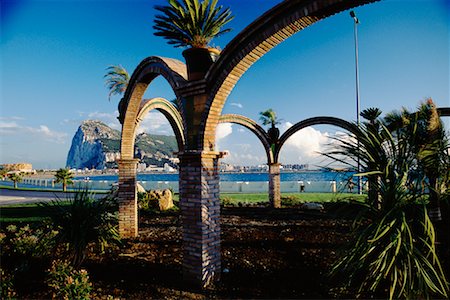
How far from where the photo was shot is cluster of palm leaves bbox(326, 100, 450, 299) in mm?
3350

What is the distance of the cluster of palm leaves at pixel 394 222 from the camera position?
3350 mm

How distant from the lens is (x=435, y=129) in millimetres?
6449

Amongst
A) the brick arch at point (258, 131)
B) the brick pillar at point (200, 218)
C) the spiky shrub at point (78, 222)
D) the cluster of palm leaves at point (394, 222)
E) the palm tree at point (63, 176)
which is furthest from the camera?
the palm tree at point (63, 176)

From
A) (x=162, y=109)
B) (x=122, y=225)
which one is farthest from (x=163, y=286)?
(x=162, y=109)

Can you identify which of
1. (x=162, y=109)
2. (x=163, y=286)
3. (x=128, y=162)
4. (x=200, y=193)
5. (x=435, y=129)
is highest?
(x=162, y=109)

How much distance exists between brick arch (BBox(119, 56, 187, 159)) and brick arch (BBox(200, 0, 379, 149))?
3.47 ft

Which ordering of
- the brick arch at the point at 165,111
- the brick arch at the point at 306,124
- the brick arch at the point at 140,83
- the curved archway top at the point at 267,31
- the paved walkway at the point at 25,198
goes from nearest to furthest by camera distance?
the curved archway top at the point at 267,31 < the brick arch at the point at 140,83 < the brick arch at the point at 165,111 < the brick arch at the point at 306,124 < the paved walkway at the point at 25,198

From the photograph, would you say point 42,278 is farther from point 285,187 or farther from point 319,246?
point 285,187

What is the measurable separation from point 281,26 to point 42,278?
653cm

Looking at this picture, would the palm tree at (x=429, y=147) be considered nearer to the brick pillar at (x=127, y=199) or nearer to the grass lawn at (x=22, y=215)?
the brick pillar at (x=127, y=199)

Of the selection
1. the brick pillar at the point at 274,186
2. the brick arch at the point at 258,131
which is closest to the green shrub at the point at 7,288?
the brick arch at the point at 258,131

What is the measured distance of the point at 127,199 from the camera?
7.91 metres

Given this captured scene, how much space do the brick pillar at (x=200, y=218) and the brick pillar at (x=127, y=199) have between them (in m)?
3.51

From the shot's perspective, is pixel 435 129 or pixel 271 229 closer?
pixel 435 129
